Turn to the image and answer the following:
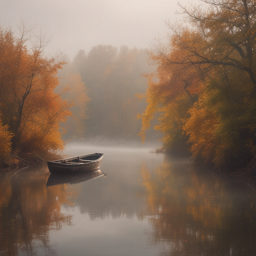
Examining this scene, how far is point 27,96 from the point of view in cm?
2102

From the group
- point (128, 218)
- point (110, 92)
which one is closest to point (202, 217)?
point (128, 218)

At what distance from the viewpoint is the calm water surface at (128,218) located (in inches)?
242

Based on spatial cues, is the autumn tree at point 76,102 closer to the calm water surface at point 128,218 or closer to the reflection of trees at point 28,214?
the reflection of trees at point 28,214

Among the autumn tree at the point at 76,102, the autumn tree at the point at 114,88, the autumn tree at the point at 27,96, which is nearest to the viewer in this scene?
the autumn tree at the point at 27,96

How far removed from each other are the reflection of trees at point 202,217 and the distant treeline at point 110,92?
130 feet

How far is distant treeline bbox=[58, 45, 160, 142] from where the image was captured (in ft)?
182

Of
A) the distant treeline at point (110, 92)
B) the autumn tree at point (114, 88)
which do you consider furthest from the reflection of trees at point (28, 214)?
the autumn tree at point (114, 88)

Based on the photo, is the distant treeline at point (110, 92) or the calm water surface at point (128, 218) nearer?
the calm water surface at point (128, 218)

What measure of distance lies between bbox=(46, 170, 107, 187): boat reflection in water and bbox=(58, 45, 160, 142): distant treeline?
116 feet

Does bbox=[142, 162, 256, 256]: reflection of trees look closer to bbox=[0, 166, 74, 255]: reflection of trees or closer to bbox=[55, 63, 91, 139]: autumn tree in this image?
bbox=[0, 166, 74, 255]: reflection of trees

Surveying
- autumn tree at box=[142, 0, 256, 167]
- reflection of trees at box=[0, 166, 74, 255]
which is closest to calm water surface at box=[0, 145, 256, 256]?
reflection of trees at box=[0, 166, 74, 255]

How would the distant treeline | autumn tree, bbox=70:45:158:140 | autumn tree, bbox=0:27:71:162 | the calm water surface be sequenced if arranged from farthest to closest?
autumn tree, bbox=70:45:158:140, the distant treeline, autumn tree, bbox=0:27:71:162, the calm water surface

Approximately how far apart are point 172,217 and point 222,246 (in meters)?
2.28

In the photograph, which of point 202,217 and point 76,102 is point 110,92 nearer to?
point 76,102
